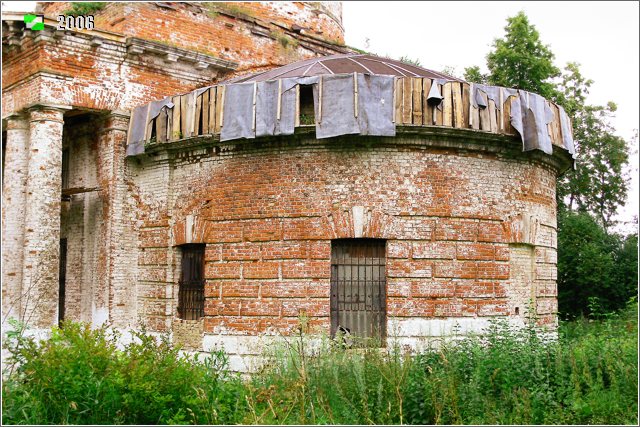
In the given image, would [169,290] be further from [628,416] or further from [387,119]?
[628,416]

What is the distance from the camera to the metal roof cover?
12.0 m

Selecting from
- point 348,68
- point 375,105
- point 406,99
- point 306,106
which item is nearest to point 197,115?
point 306,106

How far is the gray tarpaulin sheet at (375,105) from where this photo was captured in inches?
401

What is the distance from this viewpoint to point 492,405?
24.4ft

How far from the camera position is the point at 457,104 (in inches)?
413

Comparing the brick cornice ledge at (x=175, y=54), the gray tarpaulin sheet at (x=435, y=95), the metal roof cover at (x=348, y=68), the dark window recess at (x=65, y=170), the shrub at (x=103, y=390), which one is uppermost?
the brick cornice ledge at (x=175, y=54)

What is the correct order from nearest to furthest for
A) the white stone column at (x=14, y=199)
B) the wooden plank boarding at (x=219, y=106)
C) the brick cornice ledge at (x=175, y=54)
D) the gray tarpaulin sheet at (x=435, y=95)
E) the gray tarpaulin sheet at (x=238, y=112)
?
the gray tarpaulin sheet at (x=435, y=95)
the gray tarpaulin sheet at (x=238, y=112)
the wooden plank boarding at (x=219, y=106)
the white stone column at (x=14, y=199)
the brick cornice ledge at (x=175, y=54)

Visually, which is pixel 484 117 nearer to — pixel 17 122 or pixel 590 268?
pixel 17 122

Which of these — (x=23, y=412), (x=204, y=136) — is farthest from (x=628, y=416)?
(x=204, y=136)

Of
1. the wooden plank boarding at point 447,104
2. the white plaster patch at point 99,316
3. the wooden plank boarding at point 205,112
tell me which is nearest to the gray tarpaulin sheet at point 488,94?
the wooden plank boarding at point 447,104

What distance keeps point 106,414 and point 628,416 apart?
5656 mm

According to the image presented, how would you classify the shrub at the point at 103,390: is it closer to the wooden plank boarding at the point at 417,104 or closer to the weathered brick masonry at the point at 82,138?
the weathered brick masonry at the point at 82,138

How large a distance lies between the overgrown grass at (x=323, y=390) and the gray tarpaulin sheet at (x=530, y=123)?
143 inches

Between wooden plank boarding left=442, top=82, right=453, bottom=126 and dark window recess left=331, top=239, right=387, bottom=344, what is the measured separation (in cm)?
212
